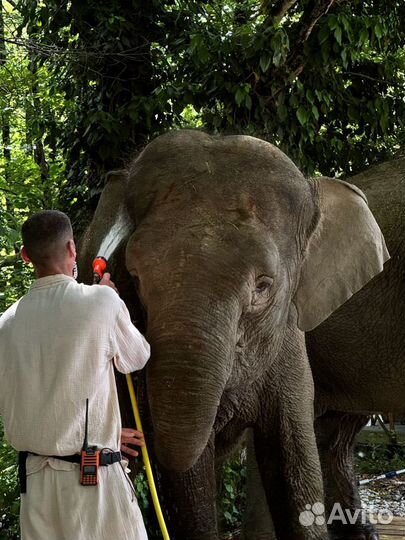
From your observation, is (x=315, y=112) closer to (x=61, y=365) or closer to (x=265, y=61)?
(x=265, y=61)

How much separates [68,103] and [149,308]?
3.87 meters

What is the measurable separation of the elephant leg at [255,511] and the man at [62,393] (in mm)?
2886

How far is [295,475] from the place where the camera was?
4.70 metres

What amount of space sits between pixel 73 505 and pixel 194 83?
14.3 ft

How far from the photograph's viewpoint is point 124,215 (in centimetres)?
→ 438

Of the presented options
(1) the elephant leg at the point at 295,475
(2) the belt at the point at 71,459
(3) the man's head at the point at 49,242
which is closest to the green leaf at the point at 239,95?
(1) the elephant leg at the point at 295,475

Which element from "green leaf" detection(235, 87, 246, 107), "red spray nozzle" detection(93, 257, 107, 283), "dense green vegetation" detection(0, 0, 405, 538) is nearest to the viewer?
"red spray nozzle" detection(93, 257, 107, 283)

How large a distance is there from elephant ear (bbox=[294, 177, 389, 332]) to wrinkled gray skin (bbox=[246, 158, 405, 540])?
149 cm

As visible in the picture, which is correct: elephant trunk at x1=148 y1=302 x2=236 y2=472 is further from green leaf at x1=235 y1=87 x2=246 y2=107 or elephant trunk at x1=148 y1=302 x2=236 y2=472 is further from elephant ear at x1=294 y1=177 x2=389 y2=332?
green leaf at x1=235 y1=87 x2=246 y2=107

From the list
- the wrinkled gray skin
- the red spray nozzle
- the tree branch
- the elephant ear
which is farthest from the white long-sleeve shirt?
the tree branch

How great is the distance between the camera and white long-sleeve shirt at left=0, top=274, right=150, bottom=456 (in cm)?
321

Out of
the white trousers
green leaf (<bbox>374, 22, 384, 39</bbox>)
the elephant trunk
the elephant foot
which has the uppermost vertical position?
green leaf (<bbox>374, 22, 384, 39</bbox>)

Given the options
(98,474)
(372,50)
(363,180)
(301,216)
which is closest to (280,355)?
(301,216)

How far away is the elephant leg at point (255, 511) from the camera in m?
6.10
